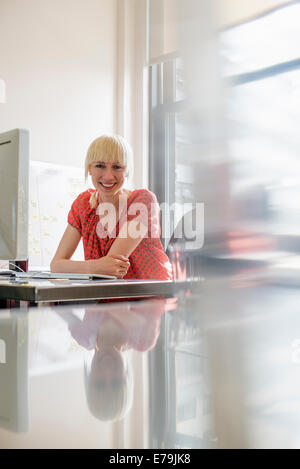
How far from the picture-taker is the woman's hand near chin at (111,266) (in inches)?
50.4

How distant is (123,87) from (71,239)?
260 cm

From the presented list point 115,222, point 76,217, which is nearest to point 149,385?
point 115,222

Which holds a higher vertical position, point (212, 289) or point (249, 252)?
point (249, 252)

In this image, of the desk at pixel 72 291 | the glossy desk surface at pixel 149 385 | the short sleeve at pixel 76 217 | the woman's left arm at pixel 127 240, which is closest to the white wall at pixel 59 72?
the short sleeve at pixel 76 217

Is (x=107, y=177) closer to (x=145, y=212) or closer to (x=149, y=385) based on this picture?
(x=145, y=212)

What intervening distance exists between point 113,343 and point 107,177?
3.63 ft

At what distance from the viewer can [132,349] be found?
446mm

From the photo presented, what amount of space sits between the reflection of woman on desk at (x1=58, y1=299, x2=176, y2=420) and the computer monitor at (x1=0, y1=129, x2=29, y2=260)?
0.32 m

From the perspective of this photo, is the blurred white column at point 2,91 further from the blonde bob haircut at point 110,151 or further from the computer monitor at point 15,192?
the computer monitor at point 15,192

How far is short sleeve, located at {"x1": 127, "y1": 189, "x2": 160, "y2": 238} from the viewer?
1.46 metres

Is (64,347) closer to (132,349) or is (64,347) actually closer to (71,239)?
(132,349)

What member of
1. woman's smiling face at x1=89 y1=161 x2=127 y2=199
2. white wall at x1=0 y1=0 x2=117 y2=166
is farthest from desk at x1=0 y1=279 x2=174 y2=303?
white wall at x1=0 y1=0 x2=117 y2=166

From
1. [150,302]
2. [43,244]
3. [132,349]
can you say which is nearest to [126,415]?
[132,349]
